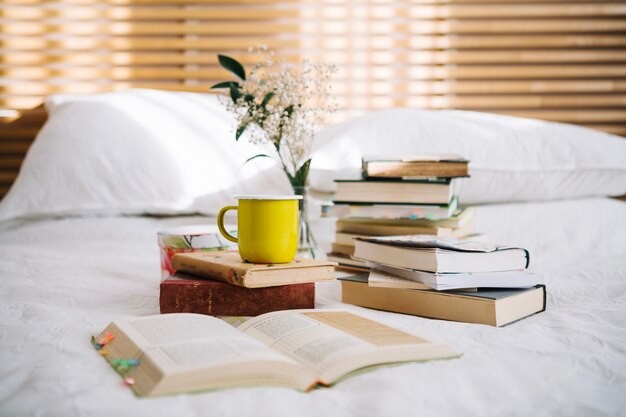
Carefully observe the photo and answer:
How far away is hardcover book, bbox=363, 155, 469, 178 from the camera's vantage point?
1179mm

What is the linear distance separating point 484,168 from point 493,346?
3.15 ft

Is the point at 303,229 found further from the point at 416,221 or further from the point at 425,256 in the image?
the point at 425,256

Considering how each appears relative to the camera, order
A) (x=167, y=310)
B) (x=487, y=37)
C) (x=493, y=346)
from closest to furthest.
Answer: (x=493, y=346), (x=167, y=310), (x=487, y=37)

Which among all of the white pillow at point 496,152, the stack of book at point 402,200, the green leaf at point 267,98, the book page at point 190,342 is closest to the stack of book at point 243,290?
the book page at point 190,342

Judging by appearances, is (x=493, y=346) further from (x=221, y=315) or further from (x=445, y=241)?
(x=221, y=315)

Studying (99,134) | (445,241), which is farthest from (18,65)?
(445,241)

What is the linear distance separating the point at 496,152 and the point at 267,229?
0.96 meters

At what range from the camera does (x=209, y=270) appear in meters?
0.88

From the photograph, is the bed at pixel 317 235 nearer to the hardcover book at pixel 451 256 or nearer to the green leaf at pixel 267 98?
the hardcover book at pixel 451 256

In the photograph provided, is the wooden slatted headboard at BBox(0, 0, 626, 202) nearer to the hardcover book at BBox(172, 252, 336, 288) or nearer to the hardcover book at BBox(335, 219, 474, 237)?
the hardcover book at BBox(335, 219, 474, 237)

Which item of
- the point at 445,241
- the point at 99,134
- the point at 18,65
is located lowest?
the point at 445,241

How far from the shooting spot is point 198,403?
0.53m

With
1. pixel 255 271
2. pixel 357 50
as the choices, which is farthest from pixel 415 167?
pixel 357 50

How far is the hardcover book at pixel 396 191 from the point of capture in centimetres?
116
